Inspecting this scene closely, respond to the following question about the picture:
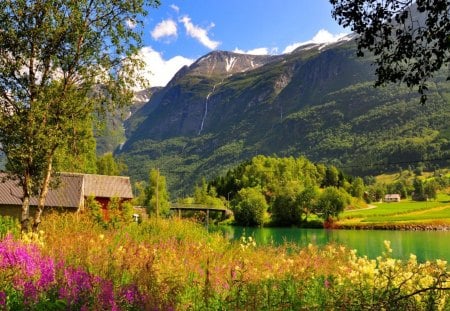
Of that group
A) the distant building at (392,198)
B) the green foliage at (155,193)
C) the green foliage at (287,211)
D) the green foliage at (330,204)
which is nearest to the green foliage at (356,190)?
the green foliage at (330,204)

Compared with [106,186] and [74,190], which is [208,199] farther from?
[74,190]

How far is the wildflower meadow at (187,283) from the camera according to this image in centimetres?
534

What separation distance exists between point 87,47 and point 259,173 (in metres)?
120

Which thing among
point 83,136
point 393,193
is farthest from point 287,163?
point 83,136

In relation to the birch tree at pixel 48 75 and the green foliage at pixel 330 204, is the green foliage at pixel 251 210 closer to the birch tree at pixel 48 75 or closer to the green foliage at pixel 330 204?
the green foliage at pixel 330 204

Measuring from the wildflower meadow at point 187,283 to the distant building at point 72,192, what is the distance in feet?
113

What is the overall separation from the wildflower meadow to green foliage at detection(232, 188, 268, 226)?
9752cm

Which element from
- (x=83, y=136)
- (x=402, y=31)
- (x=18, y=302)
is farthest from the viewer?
(x=83, y=136)

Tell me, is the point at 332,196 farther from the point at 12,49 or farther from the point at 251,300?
the point at 251,300

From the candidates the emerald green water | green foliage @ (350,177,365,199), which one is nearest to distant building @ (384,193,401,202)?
green foliage @ (350,177,365,199)

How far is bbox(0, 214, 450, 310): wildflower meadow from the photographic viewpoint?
5.34m

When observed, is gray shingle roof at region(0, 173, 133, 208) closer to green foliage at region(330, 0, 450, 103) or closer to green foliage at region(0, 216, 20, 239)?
green foliage at region(0, 216, 20, 239)

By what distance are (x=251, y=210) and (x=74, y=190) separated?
61311 millimetres

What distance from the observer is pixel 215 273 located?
8.15 metres
